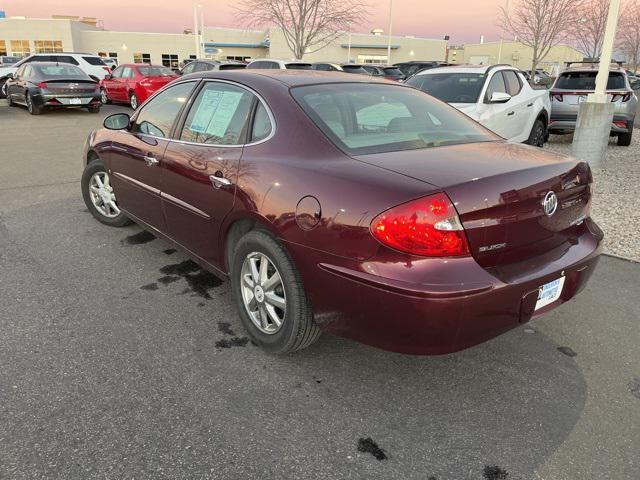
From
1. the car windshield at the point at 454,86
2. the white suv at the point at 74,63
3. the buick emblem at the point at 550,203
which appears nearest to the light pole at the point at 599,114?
the car windshield at the point at 454,86

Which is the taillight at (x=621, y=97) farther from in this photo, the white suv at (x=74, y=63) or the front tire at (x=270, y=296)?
the white suv at (x=74, y=63)

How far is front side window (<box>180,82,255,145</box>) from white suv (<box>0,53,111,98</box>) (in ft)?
63.5

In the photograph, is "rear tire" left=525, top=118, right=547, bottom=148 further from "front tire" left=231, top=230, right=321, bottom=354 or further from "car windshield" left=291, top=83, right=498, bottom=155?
"front tire" left=231, top=230, right=321, bottom=354

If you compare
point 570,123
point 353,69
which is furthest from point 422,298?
point 353,69

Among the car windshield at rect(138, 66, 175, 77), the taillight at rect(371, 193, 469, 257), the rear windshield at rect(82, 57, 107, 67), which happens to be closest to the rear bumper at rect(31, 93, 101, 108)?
the car windshield at rect(138, 66, 175, 77)

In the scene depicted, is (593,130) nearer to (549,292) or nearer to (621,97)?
(621,97)

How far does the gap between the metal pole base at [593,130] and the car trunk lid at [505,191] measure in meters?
5.93

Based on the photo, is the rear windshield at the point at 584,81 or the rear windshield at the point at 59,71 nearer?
the rear windshield at the point at 584,81

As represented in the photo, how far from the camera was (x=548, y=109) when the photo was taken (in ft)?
33.3

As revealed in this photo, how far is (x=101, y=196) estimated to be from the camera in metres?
5.24

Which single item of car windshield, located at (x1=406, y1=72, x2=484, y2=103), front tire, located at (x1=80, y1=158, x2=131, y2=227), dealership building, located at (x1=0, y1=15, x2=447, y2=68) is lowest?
front tire, located at (x1=80, y1=158, x2=131, y2=227)

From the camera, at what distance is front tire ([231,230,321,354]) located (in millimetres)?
2766

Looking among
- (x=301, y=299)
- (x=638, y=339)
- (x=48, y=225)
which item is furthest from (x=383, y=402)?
(x=48, y=225)

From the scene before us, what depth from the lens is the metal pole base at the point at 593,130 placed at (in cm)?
812
